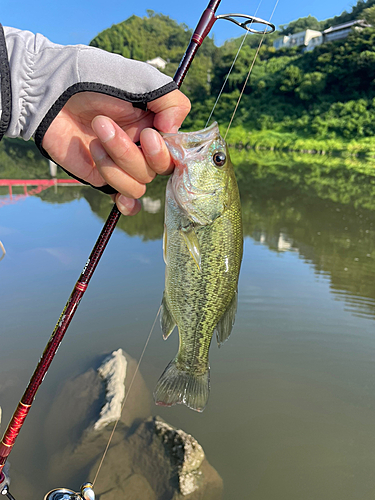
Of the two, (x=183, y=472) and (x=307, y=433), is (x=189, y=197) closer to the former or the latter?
(x=183, y=472)

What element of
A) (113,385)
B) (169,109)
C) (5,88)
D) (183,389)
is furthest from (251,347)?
(5,88)

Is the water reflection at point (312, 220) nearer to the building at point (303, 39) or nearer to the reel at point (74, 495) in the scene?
the reel at point (74, 495)

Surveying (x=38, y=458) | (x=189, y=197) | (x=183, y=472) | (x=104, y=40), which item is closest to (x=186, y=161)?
(x=189, y=197)

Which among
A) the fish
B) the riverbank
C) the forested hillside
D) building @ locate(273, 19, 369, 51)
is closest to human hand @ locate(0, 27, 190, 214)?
the fish

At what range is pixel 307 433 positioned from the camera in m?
3.38

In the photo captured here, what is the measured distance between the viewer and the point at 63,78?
1.54m

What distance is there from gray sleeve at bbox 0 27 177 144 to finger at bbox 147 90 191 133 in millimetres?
72

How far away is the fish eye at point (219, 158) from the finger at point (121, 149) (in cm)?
29

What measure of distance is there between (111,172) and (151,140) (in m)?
0.25

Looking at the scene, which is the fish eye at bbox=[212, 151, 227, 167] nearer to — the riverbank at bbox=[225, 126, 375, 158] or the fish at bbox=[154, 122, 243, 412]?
the fish at bbox=[154, 122, 243, 412]

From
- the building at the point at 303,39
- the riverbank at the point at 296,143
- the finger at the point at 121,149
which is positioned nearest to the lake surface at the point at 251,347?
the finger at the point at 121,149

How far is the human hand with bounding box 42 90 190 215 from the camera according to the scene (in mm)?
1457

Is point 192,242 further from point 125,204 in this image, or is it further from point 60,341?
point 60,341

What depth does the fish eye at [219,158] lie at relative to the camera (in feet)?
5.58
